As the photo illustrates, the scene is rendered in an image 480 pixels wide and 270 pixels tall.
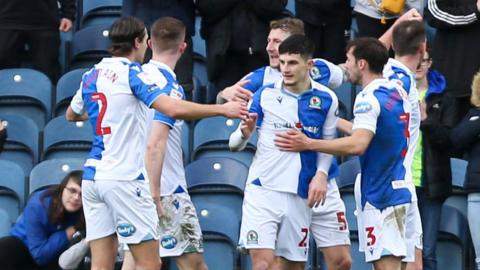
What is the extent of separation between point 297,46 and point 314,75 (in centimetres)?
64

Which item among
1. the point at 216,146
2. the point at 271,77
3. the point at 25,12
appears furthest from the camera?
the point at 25,12

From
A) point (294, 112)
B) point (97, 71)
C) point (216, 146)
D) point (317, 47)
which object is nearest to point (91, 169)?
point (97, 71)

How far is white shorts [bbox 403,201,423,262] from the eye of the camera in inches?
450

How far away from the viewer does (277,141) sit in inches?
446

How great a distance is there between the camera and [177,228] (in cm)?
1185

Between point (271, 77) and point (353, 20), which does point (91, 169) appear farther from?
point (353, 20)

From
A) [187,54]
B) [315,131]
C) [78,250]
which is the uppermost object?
[187,54]

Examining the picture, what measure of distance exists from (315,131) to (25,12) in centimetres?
389

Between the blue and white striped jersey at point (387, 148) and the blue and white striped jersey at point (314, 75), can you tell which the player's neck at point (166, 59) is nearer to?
the blue and white striped jersey at point (314, 75)

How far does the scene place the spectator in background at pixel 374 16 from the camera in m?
13.7

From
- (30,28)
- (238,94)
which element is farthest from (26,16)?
(238,94)

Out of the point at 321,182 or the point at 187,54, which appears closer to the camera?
the point at 321,182

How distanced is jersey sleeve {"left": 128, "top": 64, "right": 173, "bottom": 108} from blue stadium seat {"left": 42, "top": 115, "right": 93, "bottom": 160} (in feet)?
8.88

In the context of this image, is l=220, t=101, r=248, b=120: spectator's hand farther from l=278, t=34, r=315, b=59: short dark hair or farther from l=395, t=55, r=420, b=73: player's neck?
l=395, t=55, r=420, b=73: player's neck
